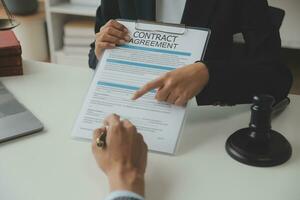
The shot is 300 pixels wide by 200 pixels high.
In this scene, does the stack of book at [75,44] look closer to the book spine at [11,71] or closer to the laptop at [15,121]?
the book spine at [11,71]

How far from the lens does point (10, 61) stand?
1298mm

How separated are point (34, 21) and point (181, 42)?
173cm

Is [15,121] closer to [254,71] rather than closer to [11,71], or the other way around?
[11,71]

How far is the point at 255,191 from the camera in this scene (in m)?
0.84

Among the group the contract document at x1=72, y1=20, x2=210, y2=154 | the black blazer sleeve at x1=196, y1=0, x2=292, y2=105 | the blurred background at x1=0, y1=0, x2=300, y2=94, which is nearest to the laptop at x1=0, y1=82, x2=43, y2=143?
the contract document at x1=72, y1=20, x2=210, y2=154

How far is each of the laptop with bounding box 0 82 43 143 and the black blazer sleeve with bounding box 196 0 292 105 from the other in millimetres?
414

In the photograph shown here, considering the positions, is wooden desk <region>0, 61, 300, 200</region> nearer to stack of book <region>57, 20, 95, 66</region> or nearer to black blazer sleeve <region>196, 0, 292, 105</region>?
black blazer sleeve <region>196, 0, 292, 105</region>

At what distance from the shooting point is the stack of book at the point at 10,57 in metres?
1.28

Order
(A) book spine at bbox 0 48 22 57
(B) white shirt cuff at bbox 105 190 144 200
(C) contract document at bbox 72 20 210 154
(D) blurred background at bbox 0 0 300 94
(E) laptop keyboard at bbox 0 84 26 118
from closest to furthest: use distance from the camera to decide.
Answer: (B) white shirt cuff at bbox 105 190 144 200 → (C) contract document at bbox 72 20 210 154 → (E) laptop keyboard at bbox 0 84 26 118 → (A) book spine at bbox 0 48 22 57 → (D) blurred background at bbox 0 0 300 94

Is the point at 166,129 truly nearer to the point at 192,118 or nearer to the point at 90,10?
the point at 192,118

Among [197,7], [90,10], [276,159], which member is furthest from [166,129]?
[90,10]

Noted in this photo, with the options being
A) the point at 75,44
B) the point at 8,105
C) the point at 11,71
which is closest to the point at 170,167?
the point at 8,105

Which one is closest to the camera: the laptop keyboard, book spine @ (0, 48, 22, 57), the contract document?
the contract document

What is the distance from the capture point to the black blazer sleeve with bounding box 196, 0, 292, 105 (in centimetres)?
108
